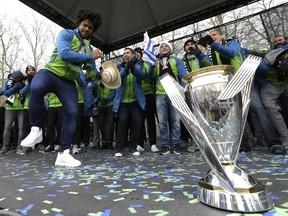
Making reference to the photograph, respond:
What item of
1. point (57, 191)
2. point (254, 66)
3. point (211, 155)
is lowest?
point (57, 191)

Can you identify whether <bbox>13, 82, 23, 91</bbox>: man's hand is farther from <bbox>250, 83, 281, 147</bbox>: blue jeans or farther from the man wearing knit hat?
<bbox>250, 83, 281, 147</bbox>: blue jeans

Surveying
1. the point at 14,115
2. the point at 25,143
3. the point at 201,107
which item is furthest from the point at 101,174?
the point at 14,115

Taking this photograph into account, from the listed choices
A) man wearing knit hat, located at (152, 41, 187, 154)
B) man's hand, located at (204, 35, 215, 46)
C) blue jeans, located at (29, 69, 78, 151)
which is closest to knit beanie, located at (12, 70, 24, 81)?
blue jeans, located at (29, 69, 78, 151)

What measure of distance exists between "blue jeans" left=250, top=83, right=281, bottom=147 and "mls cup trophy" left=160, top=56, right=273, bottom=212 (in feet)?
5.67

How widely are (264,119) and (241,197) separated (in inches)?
81.5

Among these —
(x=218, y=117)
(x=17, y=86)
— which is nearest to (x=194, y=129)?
(x=218, y=117)

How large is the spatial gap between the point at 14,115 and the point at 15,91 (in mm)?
503

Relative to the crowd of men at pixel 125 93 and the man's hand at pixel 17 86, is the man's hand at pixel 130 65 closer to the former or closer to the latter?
the crowd of men at pixel 125 93

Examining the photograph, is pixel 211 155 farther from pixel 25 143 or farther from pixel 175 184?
pixel 25 143

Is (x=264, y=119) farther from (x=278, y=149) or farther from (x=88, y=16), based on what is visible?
(x=88, y=16)

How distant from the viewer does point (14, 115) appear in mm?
4340

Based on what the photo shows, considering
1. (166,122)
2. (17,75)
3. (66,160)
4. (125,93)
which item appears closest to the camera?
(66,160)

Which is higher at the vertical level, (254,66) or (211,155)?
(254,66)

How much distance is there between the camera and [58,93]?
244 cm
